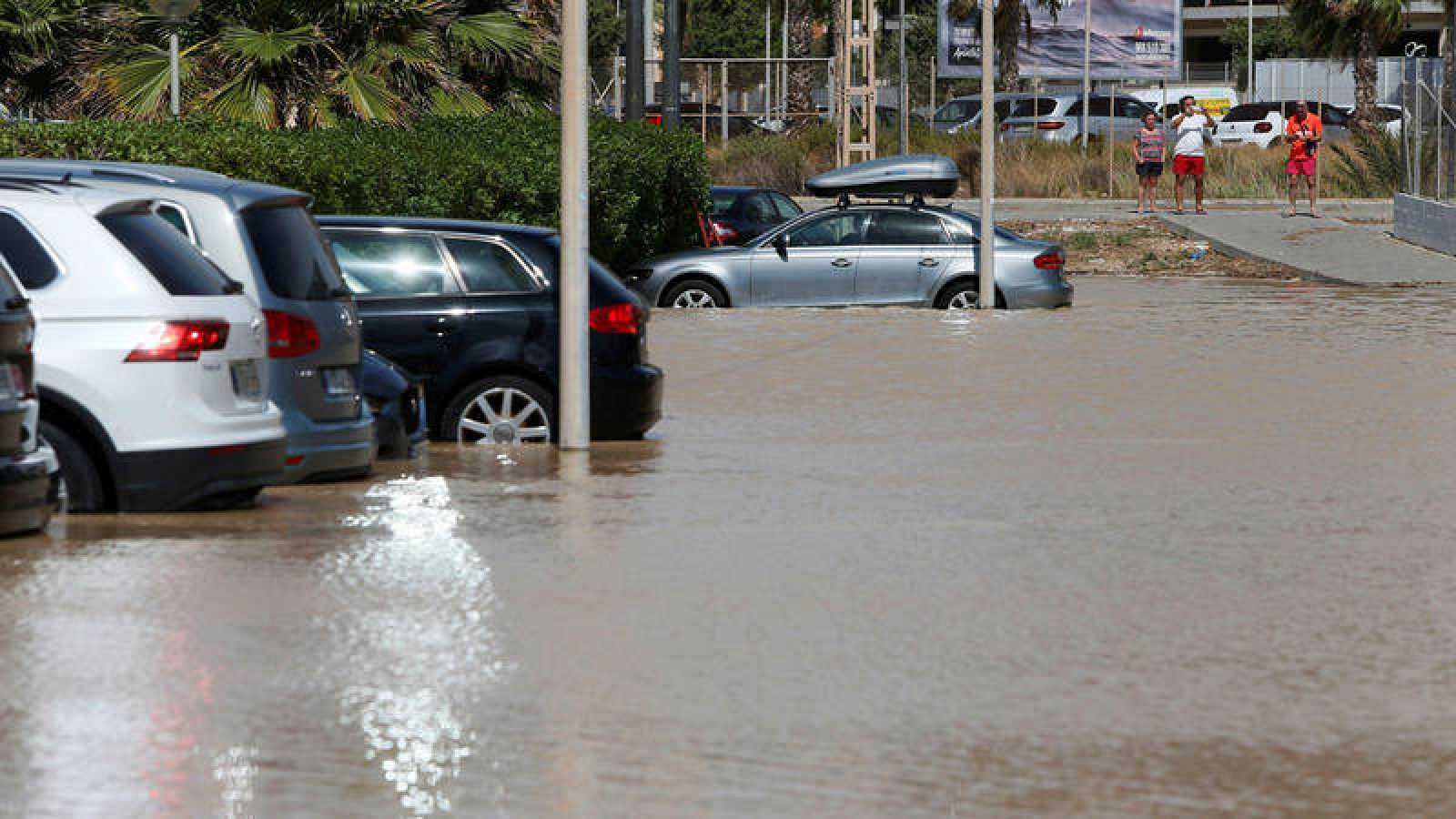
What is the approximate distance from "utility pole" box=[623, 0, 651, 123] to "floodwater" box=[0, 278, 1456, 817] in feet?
50.7

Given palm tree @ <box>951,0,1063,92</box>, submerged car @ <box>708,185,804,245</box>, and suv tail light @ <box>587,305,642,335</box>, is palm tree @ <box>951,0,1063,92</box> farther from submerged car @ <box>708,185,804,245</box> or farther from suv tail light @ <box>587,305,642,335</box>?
suv tail light @ <box>587,305,642,335</box>

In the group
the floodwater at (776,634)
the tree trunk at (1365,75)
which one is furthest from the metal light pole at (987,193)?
the tree trunk at (1365,75)

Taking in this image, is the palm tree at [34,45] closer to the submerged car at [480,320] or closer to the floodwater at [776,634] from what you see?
the submerged car at [480,320]

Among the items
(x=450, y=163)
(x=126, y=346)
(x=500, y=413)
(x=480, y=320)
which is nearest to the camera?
(x=126, y=346)

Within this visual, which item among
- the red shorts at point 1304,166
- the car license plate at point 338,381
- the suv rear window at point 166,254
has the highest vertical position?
the red shorts at point 1304,166

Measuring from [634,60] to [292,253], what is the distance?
19.7m

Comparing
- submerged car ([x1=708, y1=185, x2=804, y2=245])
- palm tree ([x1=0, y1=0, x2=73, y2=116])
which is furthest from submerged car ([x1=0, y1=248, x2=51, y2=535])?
submerged car ([x1=708, y1=185, x2=804, y2=245])

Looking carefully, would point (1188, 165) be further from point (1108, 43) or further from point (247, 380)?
point (1108, 43)

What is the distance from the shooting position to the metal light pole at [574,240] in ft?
46.6

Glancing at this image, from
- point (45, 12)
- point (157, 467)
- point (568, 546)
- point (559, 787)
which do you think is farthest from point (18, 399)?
point (45, 12)

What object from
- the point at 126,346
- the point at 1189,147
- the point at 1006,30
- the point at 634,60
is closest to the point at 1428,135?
the point at 1189,147

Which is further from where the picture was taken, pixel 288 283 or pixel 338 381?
pixel 338 381

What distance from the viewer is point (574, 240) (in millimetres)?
14273

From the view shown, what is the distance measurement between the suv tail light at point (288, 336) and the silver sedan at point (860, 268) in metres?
14.3
